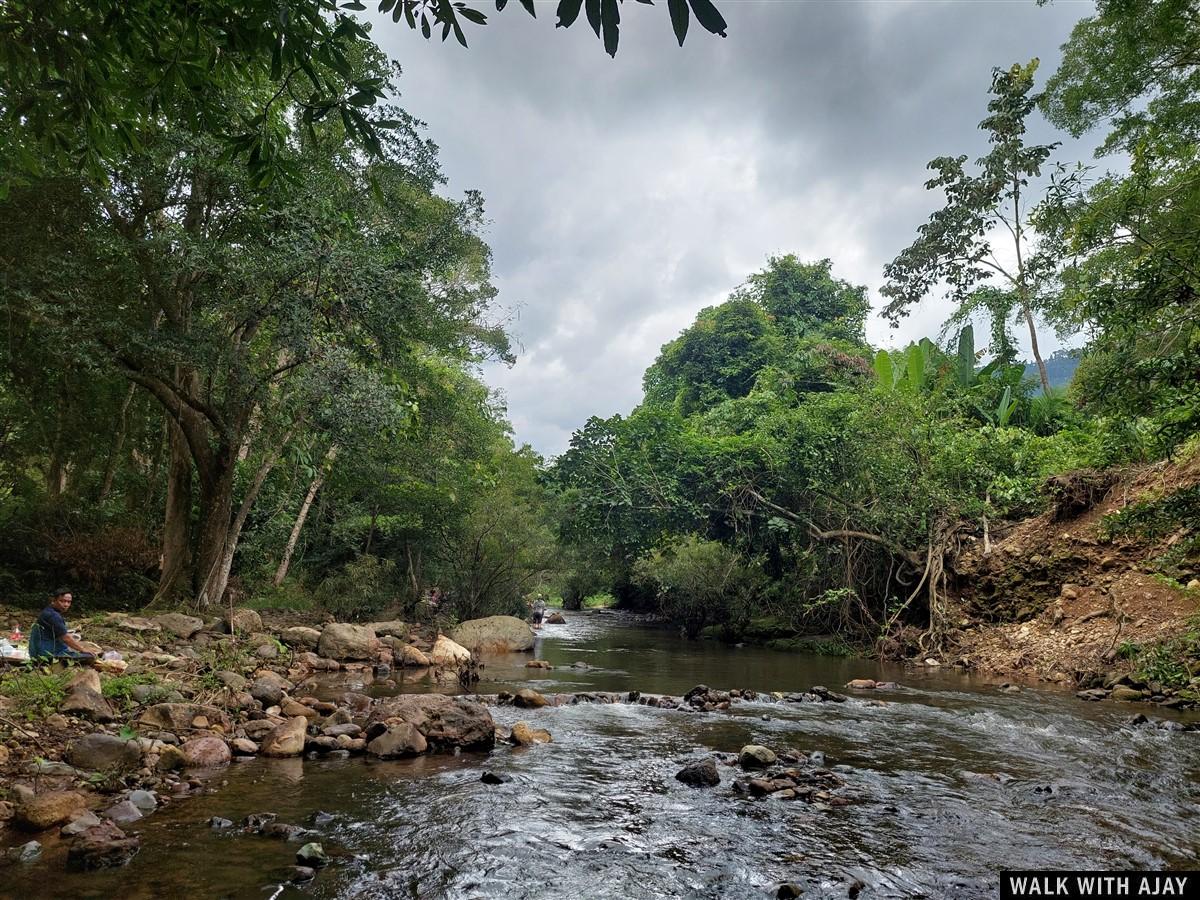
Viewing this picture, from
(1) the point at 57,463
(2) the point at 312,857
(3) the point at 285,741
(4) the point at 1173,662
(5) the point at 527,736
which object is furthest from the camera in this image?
(1) the point at 57,463

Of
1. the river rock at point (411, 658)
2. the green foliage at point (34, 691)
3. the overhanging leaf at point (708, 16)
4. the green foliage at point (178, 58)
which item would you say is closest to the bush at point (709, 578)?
the river rock at point (411, 658)

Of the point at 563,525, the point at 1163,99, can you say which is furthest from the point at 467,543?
the point at 1163,99

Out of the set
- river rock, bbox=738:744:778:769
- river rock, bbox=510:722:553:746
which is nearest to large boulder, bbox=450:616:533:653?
river rock, bbox=510:722:553:746

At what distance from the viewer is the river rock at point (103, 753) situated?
18.4ft

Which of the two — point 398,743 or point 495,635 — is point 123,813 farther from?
point 495,635

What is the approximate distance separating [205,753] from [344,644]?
7.19 metres

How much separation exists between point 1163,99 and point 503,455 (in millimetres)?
26238

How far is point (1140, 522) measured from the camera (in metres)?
6.29

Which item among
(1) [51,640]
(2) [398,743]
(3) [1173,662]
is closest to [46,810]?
(2) [398,743]

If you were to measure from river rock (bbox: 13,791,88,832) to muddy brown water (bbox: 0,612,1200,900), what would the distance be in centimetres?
45

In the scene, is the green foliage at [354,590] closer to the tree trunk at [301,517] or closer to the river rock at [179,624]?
the tree trunk at [301,517]

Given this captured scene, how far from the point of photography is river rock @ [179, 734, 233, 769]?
619 centimetres

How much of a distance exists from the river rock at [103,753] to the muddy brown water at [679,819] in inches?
30.8

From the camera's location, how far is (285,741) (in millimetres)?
6898
